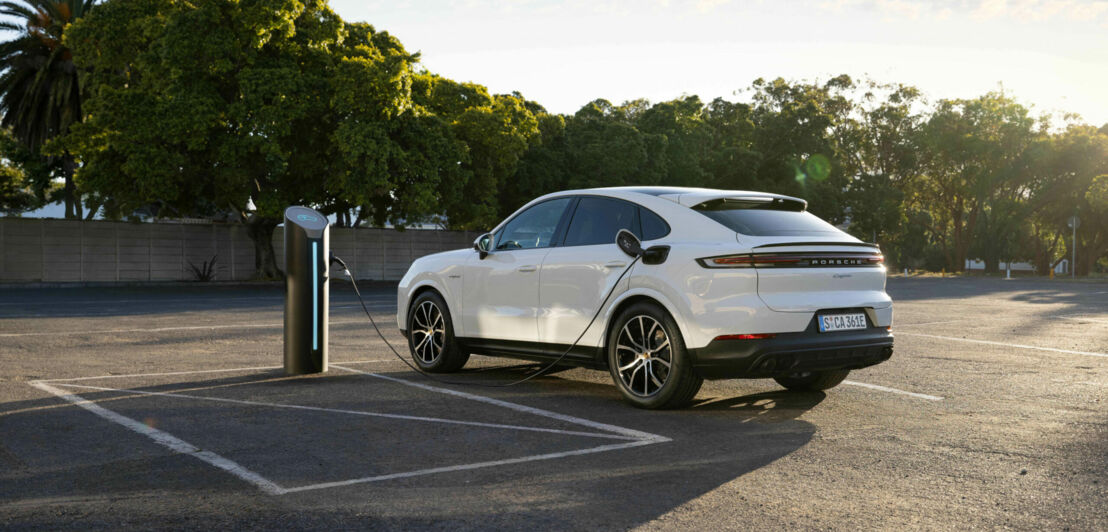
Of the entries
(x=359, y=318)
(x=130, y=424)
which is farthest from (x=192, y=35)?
(x=130, y=424)

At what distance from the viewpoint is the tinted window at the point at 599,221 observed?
23.5 ft

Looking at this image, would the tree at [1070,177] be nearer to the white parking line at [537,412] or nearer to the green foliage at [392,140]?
the green foliage at [392,140]

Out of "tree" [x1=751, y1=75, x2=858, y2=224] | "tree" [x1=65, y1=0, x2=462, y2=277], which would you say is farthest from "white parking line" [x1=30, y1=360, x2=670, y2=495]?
"tree" [x1=751, y1=75, x2=858, y2=224]

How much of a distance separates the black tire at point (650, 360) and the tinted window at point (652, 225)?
0.53 meters

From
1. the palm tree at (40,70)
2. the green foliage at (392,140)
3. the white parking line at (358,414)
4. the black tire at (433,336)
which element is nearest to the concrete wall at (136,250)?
the green foliage at (392,140)

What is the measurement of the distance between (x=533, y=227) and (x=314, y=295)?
88.3 inches

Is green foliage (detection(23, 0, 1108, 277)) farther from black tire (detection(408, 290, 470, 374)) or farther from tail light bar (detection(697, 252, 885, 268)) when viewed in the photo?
tail light bar (detection(697, 252, 885, 268))

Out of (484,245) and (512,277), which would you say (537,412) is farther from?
(484,245)

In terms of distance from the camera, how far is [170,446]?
546cm

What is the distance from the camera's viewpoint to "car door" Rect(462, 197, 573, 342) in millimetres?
7750

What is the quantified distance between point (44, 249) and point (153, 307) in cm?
1258

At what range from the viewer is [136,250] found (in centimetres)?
3028

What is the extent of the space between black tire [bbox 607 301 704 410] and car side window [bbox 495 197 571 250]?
4.11ft

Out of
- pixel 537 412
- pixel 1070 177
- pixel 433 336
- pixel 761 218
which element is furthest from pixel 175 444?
pixel 1070 177
